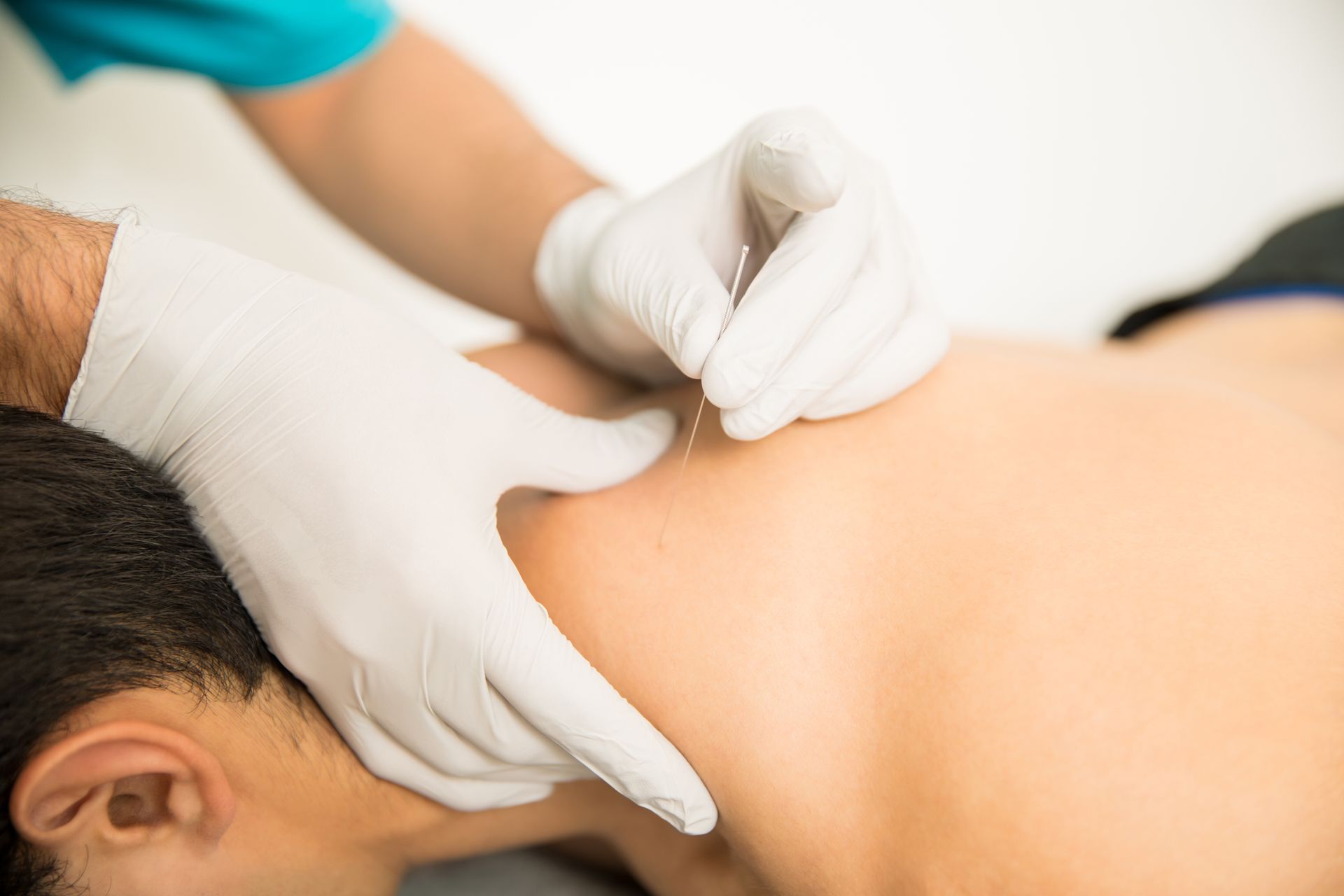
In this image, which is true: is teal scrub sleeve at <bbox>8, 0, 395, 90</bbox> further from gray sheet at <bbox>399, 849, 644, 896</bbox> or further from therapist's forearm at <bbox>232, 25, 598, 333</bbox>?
gray sheet at <bbox>399, 849, 644, 896</bbox>

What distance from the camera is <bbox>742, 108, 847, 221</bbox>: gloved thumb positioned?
792 millimetres

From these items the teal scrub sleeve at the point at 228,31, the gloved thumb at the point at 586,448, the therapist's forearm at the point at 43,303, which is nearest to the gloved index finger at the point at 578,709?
the gloved thumb at the point at 586,448

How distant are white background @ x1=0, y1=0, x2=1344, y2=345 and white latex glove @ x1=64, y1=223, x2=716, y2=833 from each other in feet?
3.48

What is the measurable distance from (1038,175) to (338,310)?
1.84m

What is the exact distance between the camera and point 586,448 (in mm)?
952

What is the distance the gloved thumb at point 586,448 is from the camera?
3.01 feet

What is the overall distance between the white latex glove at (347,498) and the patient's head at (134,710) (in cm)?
5

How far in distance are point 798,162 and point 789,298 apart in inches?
5.6

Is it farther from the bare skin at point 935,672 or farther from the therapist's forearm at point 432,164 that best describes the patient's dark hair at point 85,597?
the therapist's forearm at point 432,164

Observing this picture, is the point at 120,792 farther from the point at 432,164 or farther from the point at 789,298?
the point at 432,164

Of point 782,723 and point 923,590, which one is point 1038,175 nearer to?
point 923,590

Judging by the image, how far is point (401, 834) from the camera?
0.96 metres

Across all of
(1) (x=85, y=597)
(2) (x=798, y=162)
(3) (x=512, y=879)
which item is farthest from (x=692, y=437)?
(3) (x=512, y=879)

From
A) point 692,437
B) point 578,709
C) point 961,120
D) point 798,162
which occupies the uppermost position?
point 961,120
